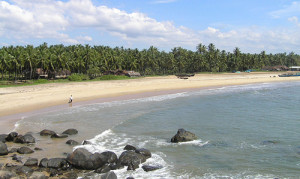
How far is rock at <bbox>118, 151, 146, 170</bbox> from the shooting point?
1377 cm

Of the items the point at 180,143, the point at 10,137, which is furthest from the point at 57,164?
the point at 180,143

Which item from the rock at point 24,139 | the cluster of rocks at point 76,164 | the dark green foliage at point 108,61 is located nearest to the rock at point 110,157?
the cluster of rocks at point 76,164

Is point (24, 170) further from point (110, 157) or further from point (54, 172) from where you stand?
point (110, 157)

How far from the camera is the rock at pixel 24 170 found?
40.8ft

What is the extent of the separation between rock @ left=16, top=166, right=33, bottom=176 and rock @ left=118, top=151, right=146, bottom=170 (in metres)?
4.15

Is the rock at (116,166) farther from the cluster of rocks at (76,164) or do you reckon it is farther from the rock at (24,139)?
the rock at (24,139)

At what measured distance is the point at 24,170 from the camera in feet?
41.3

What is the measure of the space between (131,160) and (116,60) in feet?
268

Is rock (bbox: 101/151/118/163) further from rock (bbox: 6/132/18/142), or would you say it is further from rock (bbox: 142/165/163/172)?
rock (bbox: 6/132/18/142)

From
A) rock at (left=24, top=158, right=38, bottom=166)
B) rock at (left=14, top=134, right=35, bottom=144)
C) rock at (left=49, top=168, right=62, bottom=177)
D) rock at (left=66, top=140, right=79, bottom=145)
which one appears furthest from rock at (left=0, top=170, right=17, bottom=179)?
rock at (left=14, top=134, right=35, bottom=144)

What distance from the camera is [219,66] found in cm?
12538

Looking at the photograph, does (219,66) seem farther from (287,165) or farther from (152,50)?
(287,165)

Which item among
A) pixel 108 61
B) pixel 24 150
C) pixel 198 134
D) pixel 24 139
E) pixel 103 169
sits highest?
pixel 108 61

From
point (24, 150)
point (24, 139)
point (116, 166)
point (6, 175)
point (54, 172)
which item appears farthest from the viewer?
point (24, 139)
